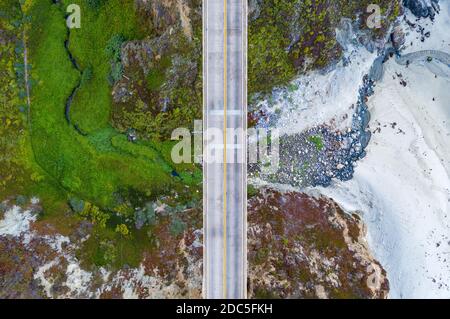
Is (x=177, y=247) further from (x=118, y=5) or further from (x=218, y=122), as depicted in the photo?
(x=118, y=5)

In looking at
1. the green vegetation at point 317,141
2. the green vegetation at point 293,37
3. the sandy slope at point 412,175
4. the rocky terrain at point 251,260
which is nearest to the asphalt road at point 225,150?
the rocky terrain at point 251,260

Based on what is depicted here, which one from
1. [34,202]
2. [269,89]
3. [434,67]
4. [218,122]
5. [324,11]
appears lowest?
[34,202]

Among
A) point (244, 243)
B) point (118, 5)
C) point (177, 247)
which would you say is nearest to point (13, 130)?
point (118, 5)

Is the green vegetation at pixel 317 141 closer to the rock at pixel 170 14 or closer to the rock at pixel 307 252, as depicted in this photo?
the rock at pixel 307 252

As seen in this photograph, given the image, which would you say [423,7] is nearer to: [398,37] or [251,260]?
[398,37]

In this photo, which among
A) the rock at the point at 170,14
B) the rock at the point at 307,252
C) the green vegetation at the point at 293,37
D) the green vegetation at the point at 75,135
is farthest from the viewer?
the green vegetation at the point at 75,135

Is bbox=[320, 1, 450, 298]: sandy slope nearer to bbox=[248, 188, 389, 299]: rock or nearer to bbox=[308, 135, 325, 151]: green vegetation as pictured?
bbox=[248, 188, 389, 299]: rock

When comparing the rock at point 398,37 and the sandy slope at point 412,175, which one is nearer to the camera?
the sandy slope at point 412,175

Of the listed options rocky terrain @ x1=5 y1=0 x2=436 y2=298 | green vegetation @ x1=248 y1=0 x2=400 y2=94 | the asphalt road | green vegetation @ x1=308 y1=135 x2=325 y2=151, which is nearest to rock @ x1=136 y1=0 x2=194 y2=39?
rocky terrain @ x1=5 y1=0 x2=436 y2=298
